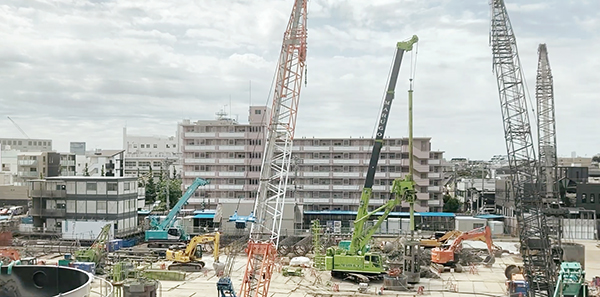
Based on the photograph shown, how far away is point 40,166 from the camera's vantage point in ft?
284

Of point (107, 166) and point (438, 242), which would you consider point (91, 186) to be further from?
point (107, 166)

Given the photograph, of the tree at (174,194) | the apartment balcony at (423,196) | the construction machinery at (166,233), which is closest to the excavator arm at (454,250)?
the construction machinery at (166,233)

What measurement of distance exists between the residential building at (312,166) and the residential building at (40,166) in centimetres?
2688

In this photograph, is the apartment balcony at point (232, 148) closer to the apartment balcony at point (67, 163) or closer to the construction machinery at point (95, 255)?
the construction machinery at point (95, 255)

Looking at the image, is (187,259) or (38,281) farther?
(187,259)

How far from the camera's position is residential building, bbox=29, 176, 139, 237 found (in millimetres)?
47938

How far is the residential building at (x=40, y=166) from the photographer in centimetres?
8519

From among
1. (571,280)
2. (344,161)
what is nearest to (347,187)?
(344,161)

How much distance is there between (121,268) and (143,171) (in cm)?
10442

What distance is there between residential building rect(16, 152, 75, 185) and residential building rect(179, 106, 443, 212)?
88.2 ft

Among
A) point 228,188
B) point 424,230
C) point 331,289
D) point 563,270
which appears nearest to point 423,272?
point 331,289

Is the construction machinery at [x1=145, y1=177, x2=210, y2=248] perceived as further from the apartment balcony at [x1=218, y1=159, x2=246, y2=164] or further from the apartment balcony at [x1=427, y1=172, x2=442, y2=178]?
the apartment balcony at [x1=427, y1=172, x2=442, y2=178]

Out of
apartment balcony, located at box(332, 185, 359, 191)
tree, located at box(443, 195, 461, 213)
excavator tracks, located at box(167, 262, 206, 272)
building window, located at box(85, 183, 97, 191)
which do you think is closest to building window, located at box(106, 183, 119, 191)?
building window, located at box(85, 183, 97, 191)

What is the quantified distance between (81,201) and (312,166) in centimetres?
2761
